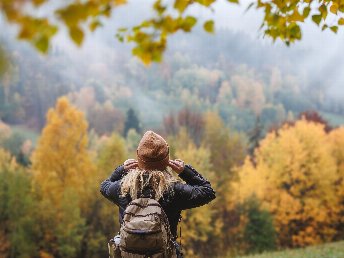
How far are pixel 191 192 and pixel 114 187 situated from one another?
2.54ft

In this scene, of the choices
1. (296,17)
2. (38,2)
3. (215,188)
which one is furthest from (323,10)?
(215,188)

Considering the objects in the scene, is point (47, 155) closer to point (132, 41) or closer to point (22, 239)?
point (22, 239)

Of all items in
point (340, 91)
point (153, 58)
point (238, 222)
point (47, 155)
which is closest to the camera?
point (153, 58)

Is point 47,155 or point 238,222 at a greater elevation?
point 47,155

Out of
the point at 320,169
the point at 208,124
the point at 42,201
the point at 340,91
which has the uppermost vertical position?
the point at 340,91

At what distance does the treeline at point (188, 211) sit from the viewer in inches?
1164

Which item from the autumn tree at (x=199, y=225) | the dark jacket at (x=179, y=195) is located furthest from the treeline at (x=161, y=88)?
the dark jacket at (x=179, y=195)

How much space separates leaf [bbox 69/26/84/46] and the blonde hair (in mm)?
2344

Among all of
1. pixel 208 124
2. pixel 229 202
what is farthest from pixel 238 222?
pixel 208 124

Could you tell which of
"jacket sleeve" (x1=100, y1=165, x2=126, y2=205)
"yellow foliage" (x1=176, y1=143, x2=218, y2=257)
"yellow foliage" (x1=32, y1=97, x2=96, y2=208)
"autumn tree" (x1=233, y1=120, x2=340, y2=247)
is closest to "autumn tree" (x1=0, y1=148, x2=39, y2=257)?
"yellow foliage" (x1=32, y1=97, x2=96, y2=208)

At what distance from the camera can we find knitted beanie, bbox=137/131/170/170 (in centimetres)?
467

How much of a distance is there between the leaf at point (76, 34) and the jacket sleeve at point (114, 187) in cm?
253

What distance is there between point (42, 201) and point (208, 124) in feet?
111

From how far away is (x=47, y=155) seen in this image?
33.2 meters
